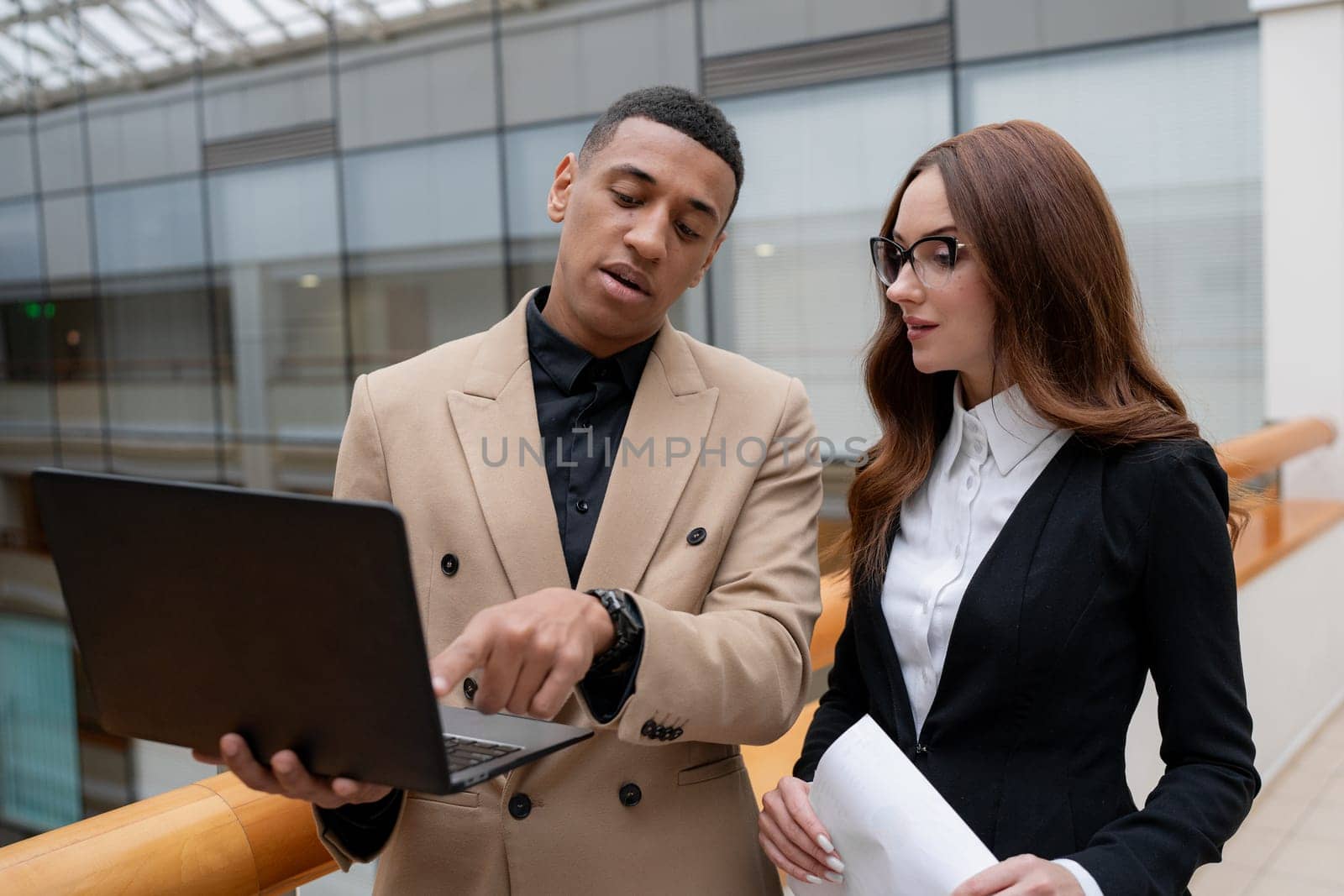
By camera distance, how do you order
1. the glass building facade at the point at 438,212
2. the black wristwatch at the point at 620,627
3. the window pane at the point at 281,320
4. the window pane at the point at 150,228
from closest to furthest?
the black wristwatch at the point at 620,627, the glass building facade at the point at 438,212, the window pane at the point at 281,320, the window pane at the point at 150,228

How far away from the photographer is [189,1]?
1055 centimetres

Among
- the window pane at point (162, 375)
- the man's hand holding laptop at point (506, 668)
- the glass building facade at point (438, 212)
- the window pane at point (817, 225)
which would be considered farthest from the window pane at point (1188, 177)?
the window pane at point (162, 375)

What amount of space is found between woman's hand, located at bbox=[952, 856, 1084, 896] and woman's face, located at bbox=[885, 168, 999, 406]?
673 mm

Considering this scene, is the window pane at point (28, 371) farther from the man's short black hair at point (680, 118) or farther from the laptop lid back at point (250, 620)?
the laptop lid back at point (250, 620)

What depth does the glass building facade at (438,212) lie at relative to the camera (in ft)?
22.7

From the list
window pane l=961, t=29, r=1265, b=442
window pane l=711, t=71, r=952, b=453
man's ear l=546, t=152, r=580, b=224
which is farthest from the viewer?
window pane l=711, t=71, r=952, b=453

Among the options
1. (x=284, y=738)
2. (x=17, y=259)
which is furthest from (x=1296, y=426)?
(x=17, y=259)

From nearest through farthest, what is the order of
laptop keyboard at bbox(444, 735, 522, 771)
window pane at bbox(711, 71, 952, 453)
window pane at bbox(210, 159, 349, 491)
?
1. laptop keyboard at bbox(444, 735, 522, 771)
2. window pane at bbox(711, 71, 952, 453)
3. window pane at bbox(210, 159, 349, 491)

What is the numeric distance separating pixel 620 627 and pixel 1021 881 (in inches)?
21.9

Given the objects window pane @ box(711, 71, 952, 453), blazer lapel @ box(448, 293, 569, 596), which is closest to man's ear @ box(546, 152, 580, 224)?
blazer lapel @ box(448, 293, 569, 596)

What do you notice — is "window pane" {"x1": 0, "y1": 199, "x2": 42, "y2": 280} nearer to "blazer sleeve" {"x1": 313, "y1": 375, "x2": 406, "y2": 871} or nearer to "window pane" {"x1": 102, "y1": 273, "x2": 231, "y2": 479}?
"window pane" {"x1": 102, "y1": 273, "x2": 231, "y2": 479}

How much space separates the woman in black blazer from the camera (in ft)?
4.78

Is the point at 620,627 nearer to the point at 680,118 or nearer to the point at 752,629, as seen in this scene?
the point at 752,629

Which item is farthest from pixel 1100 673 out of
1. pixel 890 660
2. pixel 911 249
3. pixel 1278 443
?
pixel 1278 443
